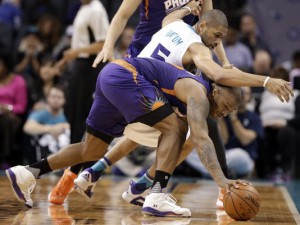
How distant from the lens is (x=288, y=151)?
10891 mm

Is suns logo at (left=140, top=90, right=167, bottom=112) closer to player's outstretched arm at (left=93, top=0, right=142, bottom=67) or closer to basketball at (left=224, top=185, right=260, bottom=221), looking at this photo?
player's outstretched arm at (left=93, top=0, right=142, bottom=67)

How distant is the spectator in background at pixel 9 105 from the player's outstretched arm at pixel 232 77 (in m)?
5.70

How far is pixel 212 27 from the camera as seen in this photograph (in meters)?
5.90

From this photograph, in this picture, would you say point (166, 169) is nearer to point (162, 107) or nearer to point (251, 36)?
point (162, 107)

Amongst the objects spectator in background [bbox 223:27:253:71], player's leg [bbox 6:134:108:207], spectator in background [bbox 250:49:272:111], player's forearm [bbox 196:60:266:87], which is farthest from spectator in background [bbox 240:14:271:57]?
player's forearm [bbox 196:60:266:87]

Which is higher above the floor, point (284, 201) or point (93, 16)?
point (93, 16)

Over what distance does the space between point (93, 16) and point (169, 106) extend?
3354 mm

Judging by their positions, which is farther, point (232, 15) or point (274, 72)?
point (232, 15)

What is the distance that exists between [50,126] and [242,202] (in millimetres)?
5933

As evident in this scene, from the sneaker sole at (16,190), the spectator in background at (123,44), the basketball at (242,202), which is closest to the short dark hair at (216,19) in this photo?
the basketball at (242,202)

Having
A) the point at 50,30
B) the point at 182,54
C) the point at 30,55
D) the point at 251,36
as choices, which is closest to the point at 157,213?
the point at 182,54

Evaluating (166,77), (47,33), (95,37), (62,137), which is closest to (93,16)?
(95,37)

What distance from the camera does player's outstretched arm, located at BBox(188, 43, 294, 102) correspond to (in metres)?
5.12

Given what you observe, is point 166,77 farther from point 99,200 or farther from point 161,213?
point 99,200
